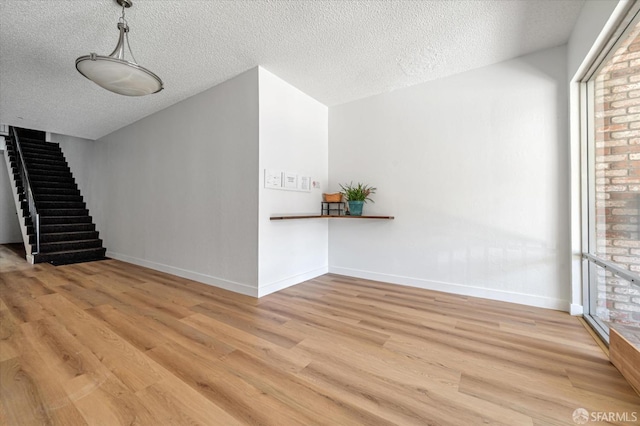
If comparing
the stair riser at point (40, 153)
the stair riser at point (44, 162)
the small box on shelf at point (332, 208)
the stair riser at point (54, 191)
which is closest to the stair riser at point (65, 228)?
the stair riser at point (54, 191)

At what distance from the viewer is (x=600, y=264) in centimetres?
199

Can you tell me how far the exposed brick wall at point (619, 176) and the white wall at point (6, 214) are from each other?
12.0 m

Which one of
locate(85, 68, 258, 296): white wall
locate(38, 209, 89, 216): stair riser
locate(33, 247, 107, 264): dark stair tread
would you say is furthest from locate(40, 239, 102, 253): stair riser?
locate(38, 209, 89, 216): stair riser

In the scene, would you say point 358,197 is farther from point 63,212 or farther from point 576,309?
point 63,212

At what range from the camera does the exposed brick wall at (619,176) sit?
5.29 feet

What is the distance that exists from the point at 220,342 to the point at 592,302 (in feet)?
10.2

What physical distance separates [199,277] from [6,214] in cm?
817

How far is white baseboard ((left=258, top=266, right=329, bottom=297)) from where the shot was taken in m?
2.92

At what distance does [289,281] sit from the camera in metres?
3.27

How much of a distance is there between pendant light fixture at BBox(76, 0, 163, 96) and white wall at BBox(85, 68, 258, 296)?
1.00 metres

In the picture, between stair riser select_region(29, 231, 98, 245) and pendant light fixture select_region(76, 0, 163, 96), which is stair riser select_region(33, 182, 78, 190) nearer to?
stair riser select_region(29, 231, 98, 245)

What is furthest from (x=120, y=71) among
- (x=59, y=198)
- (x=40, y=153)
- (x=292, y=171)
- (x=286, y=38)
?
(x=40, y=153)

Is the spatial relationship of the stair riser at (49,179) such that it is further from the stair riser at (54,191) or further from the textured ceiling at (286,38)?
the textured ceiling at (286,38)

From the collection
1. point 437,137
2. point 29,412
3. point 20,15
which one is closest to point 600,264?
point 437,137
